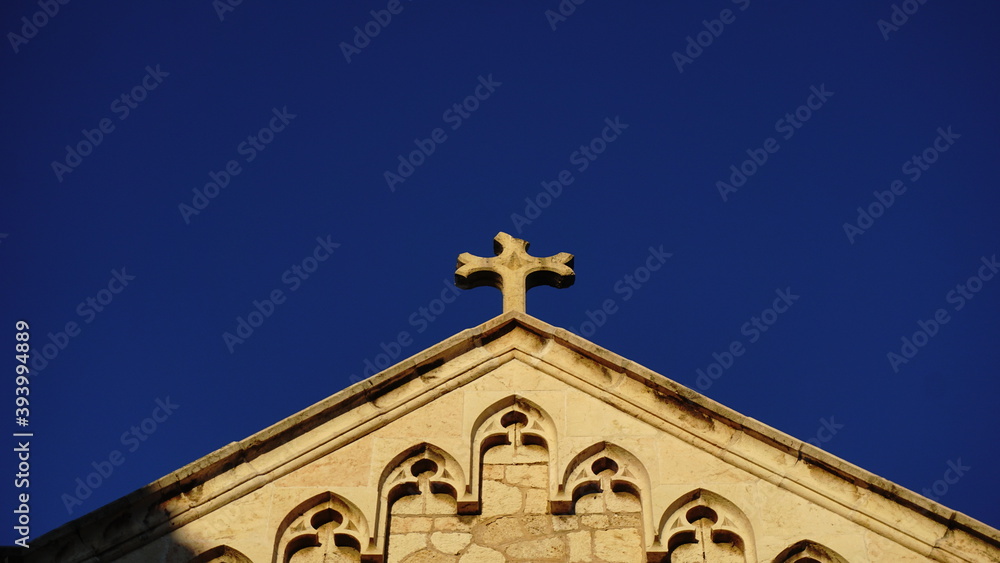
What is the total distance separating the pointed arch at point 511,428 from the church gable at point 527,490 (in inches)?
0.5

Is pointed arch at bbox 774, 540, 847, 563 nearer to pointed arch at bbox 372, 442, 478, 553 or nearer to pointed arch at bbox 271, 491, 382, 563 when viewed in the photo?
pointed arch at bbox 372, 442, 478, 553

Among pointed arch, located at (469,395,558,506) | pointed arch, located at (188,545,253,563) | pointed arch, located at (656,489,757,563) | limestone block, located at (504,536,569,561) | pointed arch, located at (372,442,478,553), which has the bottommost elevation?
pointed arch, located at (188,545,253,563)

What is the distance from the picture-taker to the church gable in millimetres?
9875

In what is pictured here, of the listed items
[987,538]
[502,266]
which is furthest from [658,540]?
[502,266]

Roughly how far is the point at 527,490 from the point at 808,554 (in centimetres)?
175

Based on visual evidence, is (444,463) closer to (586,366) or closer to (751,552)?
(586,366)

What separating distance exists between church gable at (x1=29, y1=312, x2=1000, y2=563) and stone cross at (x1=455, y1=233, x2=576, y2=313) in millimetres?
1119

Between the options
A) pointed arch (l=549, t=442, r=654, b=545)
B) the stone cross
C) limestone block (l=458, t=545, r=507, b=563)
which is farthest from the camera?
the stone cross

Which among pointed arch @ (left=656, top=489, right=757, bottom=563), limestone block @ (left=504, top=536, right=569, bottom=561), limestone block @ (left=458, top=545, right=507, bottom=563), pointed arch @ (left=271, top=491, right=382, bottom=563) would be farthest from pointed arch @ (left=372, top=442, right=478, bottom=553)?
pointed arch @ (left=656, top=489, right=757, bottom=563)

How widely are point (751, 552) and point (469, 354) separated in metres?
2.40

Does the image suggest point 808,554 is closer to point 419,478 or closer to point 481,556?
point 481,556

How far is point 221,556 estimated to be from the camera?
993 cm

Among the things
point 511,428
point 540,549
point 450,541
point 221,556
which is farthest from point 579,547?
point 221,556

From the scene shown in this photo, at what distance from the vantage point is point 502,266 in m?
11.8
